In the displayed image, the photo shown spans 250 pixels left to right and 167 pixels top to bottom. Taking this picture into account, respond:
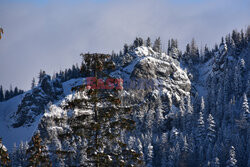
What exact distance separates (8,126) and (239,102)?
4311 inches

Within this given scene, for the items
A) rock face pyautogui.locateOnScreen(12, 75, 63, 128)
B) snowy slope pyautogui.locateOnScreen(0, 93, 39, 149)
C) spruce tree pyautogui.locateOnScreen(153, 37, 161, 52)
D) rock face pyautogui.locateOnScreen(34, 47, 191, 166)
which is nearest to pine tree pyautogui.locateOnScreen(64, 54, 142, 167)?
rock face pyautogui.locateOnScreen(34, 47, 191, 166)

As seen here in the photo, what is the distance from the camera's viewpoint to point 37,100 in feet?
536

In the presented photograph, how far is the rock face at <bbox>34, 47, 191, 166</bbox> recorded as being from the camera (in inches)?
5089

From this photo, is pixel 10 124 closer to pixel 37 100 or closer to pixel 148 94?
pixel 37 100

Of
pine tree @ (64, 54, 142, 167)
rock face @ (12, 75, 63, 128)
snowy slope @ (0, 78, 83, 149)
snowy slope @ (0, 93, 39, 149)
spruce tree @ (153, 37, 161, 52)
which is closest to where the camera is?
pine tree @ (64, 54, 142, 167)

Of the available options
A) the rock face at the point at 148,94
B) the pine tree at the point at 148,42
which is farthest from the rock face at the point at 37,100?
the pine tree at the point at 148,42

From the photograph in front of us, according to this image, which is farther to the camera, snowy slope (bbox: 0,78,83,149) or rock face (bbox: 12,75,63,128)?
rock face (bbox: 12,75,63,128)

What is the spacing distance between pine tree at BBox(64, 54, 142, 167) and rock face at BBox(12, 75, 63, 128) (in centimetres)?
14211

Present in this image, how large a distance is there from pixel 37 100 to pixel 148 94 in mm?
59150

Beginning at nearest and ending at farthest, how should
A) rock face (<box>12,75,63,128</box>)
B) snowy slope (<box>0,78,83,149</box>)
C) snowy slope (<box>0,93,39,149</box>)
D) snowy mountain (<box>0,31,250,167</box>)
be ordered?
snowy mountain (<box>0,31,250,167</box>), snowy slope (<box>0,93,39,149</box>), snowy slope (<box>0,78,83,149</box>), rock face (<box>12,75,63,128</box>)

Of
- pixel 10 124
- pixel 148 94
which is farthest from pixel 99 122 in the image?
pixel 10 124

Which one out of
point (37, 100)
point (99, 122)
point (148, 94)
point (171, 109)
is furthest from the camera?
point (37, 100)

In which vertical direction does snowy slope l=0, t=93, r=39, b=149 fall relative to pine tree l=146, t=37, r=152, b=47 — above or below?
below

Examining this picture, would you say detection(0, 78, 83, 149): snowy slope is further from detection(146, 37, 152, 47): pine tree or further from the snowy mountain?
detection(146, 37, 152, 47): pine tree
